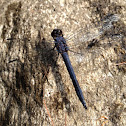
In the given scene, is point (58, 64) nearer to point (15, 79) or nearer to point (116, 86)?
point (15, 79)

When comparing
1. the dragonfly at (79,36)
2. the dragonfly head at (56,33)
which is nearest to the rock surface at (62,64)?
the dragonfly at (79,36)

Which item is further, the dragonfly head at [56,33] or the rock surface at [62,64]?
the dragonfly head at [56,33]

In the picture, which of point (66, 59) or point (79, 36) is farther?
point (79, 36)

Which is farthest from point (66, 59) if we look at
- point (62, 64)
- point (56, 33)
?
point (56, 33)

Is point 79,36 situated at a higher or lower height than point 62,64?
higher

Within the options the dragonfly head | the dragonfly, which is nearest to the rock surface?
the dragonfly

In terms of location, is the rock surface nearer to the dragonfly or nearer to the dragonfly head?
the dragonfly

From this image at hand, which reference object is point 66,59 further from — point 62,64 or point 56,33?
point 56,33

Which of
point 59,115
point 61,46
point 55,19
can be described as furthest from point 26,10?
point 59,115

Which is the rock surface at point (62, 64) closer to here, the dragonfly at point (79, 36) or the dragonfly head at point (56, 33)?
the dragonfly at point (79, 36)
